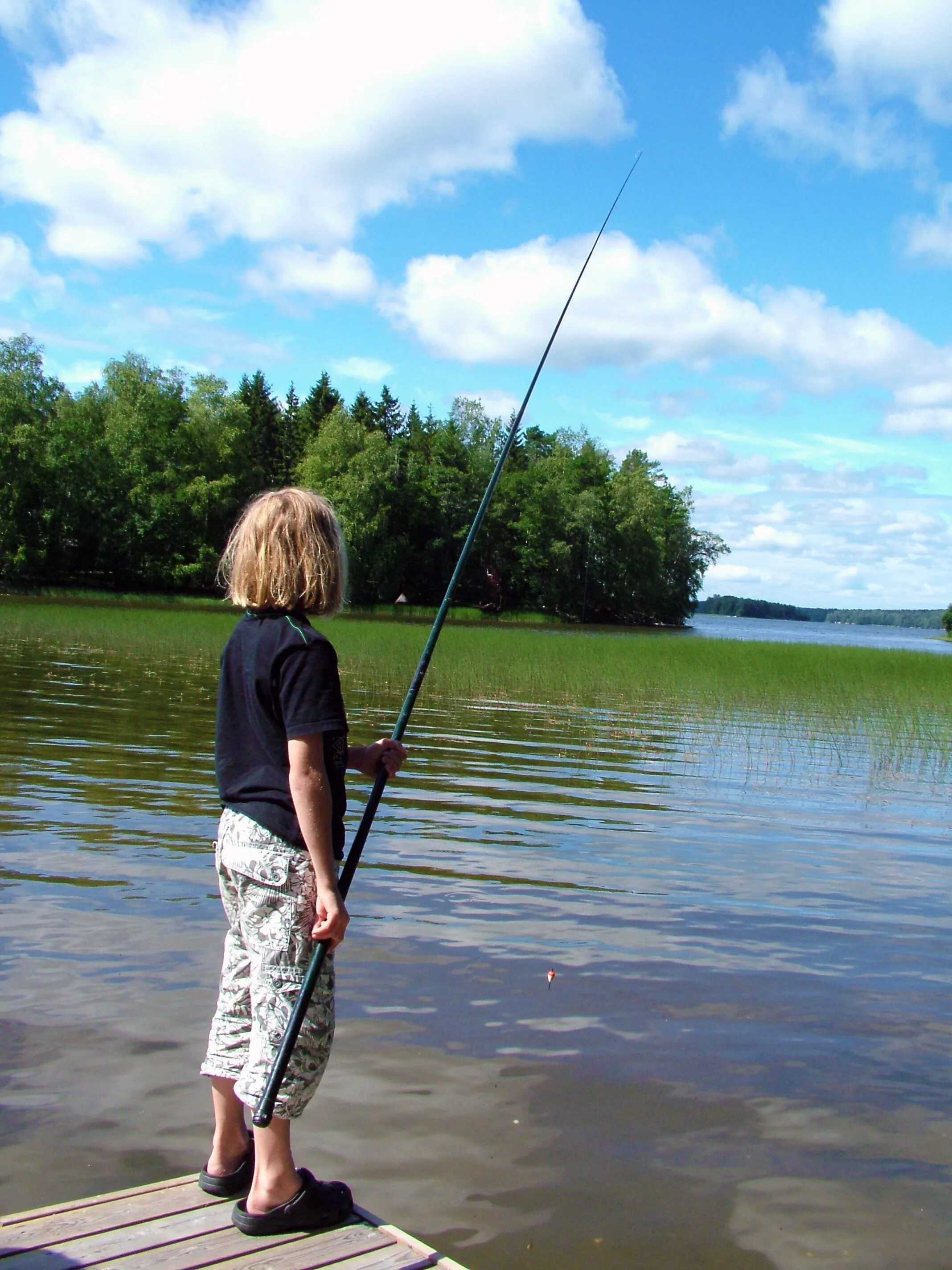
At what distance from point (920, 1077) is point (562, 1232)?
175 centimetres

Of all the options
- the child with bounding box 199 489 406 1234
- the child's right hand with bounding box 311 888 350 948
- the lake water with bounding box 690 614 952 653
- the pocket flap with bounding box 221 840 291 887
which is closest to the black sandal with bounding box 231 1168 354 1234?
the child with bounding box 199 489 406 1234

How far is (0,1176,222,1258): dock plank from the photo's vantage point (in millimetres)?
2455

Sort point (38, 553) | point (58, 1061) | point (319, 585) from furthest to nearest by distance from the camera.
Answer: point (38, 553) < point (58, 1061) < point (319, 585)

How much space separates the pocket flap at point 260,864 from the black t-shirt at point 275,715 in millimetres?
57

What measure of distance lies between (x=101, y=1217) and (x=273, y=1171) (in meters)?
0.40

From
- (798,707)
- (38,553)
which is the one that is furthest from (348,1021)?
(38,553)

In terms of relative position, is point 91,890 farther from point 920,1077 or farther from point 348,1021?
Answer: point 920,1077

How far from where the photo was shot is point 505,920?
5.68 meters

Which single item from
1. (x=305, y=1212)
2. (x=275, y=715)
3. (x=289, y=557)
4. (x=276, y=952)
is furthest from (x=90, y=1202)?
(x=289, y=557)

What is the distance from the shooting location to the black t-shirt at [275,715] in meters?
2.64

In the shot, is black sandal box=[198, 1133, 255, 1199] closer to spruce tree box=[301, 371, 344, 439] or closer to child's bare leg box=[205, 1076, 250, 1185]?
child's bare leg box=[205, 1076, 250, 1185]

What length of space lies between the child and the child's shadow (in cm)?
39

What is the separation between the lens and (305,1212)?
8.63 feet

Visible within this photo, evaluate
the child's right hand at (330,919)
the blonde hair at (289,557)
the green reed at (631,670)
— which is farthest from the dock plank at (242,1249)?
the green reed at (631,670)
